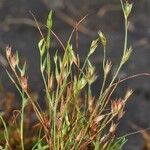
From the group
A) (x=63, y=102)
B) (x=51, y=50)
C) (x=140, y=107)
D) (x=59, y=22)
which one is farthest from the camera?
(x=59, y=22)

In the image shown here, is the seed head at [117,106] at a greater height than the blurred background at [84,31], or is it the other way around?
the seed head at [117,106]

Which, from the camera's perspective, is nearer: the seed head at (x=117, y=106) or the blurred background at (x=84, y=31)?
the seed head at (x=117, y=106)

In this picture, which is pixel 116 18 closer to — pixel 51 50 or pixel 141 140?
pixel 51 50

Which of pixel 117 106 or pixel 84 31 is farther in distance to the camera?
pixel 84 31

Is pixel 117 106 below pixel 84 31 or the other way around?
the other way around

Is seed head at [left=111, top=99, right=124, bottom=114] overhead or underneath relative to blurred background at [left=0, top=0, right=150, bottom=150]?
overhead

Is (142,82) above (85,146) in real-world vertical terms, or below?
below

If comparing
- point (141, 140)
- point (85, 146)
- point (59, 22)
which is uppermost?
point (85, 146)

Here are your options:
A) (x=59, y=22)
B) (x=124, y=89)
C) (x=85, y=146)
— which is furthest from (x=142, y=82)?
(x=85, y=146)
